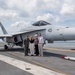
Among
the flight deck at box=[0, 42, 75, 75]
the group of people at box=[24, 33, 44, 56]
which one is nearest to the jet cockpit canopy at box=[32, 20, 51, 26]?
the group of people at box=[24, 33, 44, 56]

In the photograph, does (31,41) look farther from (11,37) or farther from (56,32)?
(11,37)

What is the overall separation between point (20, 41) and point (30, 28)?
6.35 ft

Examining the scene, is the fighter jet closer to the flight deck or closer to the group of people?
the group of people

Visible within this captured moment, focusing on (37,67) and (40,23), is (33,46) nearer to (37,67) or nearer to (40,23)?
(40,23)

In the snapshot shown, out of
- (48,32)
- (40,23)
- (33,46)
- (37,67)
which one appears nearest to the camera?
(37,67)

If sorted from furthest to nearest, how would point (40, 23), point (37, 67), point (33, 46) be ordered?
point (40, 23) → point (33, 46) → point (37, 67)

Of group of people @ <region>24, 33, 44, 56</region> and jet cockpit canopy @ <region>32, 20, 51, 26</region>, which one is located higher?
jet cockpit canopy @ <region>32, 20, 51, 26</region>

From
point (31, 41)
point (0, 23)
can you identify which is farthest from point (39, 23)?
point (0, 23)

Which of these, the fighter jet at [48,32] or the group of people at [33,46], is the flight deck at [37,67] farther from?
the fighter jet at [48,32]

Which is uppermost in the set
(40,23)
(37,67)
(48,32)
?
(40,23)

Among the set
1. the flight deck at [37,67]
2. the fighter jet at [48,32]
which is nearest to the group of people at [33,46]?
the fighter jet at [48,32]

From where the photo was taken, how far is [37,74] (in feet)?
25.5

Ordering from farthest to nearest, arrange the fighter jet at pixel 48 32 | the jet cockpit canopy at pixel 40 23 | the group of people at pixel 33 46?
the jet cockpit canopy at pixel 40 23 → the fighter jet at pixel 48 32 → the group of people at pixel 33 46

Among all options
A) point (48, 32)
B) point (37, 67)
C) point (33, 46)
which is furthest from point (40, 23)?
point (37, 67)
